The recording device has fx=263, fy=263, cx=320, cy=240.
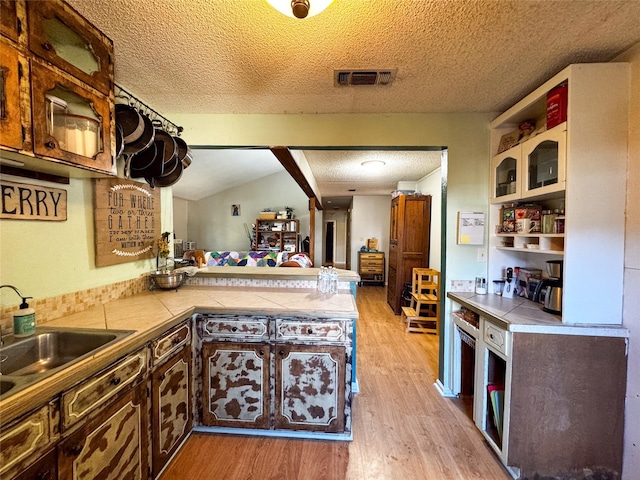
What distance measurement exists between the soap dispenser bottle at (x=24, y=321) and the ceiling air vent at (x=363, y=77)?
195cm

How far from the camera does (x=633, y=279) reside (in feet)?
4.49

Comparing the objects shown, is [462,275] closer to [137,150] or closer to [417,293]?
[417,293]

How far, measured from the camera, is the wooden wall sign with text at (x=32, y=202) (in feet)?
3.74

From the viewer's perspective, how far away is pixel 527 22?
120cm

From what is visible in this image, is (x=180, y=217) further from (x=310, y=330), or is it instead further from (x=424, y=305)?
(x=310, y=330)

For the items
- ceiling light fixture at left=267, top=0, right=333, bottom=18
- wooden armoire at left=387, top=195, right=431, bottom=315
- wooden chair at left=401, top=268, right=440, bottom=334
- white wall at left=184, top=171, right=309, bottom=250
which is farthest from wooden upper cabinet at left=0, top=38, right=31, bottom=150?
white wall at left=184, top=171, right=309, bottom=250

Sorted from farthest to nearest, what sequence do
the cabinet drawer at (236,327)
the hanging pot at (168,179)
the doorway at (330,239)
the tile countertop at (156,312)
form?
the doorway at (330,239)
the hanging pot at (168,179)
the cabinet drawer at (236,327)
the tile countertop at (156,312)

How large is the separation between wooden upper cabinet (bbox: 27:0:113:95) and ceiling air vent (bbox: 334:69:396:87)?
1179 millimetres

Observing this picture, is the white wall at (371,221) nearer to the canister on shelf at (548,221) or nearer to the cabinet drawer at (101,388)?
the canister on shelf at (548,221)

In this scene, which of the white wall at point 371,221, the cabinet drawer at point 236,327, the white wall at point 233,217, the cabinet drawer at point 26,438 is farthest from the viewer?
the white wall at point 233,217

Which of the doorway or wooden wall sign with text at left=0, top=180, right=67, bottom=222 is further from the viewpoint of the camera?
the doorway

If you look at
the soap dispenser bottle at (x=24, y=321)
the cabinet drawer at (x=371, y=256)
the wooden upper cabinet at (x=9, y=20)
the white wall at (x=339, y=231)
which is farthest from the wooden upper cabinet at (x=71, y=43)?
the white wall at (x=339, y=231)

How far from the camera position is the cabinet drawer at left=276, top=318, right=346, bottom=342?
161 centimetres

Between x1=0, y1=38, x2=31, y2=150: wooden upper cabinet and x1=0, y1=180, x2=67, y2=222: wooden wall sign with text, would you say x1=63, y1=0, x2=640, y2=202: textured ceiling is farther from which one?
x1=0, y1=180, x2=67, y2=222: wooden wall sign with text
